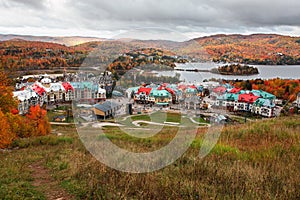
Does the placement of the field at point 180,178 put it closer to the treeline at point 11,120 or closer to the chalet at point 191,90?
the chalet at point 191,90

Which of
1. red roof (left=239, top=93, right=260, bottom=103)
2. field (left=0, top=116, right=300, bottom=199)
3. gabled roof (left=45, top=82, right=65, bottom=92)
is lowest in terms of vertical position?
gabled roof (left=45, top=82, right=65, bottom=92)

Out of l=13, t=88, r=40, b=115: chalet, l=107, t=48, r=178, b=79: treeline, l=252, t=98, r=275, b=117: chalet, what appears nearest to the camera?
l=107, t=48, r=178, b=79: treeline

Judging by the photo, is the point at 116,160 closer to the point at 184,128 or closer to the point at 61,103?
the point at 184,128

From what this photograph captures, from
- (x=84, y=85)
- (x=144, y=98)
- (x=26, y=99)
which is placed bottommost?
(x=26, y=99)

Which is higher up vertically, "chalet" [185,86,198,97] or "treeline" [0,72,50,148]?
"chalet" [185,86,198,97]

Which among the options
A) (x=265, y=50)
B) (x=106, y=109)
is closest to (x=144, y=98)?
(x=106, y=109)

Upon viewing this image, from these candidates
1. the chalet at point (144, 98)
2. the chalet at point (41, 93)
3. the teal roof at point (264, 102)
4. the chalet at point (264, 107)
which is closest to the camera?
the chalet at point (144, 98)

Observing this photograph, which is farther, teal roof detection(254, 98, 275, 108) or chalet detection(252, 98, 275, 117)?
teal roof detection(254, 98, 275, 108)

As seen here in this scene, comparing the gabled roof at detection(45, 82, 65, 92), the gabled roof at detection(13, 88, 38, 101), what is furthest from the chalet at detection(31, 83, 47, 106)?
the gabled roof at detection(13, 88, 38, 101)

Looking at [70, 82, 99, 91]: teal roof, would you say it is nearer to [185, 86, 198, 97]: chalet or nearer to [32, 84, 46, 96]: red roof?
[185, 86, 198, 97]: chalet

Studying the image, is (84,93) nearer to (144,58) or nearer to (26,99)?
(144,58)

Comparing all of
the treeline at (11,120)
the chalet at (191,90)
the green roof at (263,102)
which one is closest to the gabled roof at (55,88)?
the treeline at (11,120)

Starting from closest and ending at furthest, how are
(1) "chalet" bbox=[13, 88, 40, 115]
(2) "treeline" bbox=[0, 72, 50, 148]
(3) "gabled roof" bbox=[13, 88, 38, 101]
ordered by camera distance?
(2) "treeline" bbox=[0, 72, 50, 148], (1) "chalet" bbox=[13, 88, 40, 115], (3) "gabled roof" bbox=[13, 88, 38, 101]
